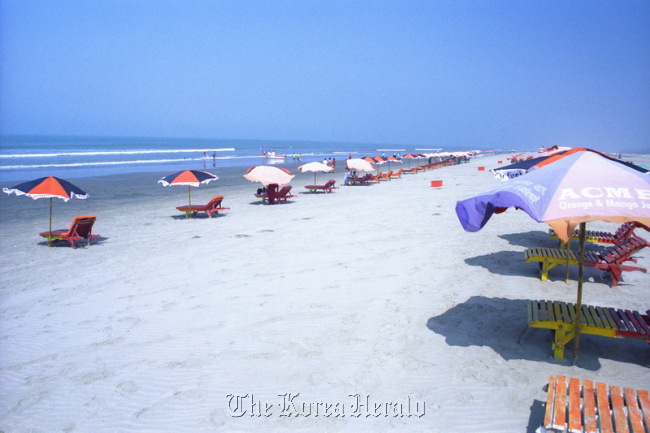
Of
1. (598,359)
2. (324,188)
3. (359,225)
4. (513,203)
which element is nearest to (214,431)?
(513,203)

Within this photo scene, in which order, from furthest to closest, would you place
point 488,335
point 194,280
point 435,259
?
1. point 435,259
2. point 194,280
3. point 488,335

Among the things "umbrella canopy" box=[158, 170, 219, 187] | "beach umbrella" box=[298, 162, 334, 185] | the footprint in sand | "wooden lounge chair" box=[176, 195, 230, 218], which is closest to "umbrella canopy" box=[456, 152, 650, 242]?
the footprint in sand

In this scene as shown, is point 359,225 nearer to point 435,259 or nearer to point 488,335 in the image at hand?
point 435,259

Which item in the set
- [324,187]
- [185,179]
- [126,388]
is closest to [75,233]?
[185,179]

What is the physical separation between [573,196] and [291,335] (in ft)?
11.3

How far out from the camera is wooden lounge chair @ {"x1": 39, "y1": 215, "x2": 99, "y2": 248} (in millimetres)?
10547

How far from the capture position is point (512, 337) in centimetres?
539

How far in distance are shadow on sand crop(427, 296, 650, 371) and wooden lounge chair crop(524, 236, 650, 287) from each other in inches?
51.4

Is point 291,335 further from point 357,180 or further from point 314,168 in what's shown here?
point 357,180

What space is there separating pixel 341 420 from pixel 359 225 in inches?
346

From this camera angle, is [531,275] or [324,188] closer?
[531,275]

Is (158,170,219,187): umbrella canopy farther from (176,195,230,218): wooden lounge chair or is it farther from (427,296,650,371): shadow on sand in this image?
(427,296,650,371): shadow on sand

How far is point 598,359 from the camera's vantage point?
16.0 feet

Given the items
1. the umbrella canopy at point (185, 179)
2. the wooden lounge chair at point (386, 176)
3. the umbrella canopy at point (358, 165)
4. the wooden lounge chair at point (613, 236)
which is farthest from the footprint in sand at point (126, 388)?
the wooden lounge chair at point (386, 176)
